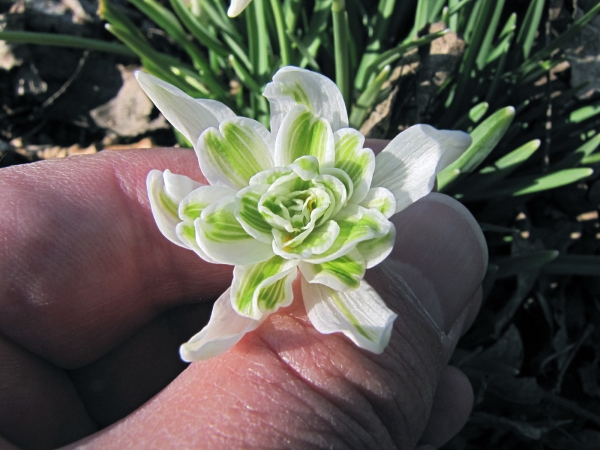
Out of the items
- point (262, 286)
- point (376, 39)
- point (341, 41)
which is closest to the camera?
point (262, 286)

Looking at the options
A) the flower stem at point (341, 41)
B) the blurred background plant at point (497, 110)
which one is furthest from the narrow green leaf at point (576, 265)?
the flower stem at point (341, 41)

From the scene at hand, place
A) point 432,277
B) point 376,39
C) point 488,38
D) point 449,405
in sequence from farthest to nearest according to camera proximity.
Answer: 1. point 376,39
2. point 488,38
3. point 449,405
4. point 432,277

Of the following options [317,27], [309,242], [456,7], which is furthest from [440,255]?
[317,27]

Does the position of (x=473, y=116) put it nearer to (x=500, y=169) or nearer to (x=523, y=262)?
(x=500, y=169)

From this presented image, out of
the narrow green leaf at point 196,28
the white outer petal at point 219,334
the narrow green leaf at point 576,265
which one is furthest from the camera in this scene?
the narrow green leaf at point 196,28

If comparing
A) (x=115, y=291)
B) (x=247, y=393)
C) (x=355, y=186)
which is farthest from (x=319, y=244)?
(x=115, y=291)

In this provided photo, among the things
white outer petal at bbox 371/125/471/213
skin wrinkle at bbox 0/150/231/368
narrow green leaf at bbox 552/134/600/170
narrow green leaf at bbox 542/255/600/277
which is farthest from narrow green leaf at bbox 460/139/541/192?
skin wrinkle at bbox 0/150/231/368

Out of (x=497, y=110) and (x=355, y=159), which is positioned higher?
(x=355, y=159)

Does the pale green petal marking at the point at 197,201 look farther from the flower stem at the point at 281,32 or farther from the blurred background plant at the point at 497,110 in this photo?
the flower stem at the point at 281,32
